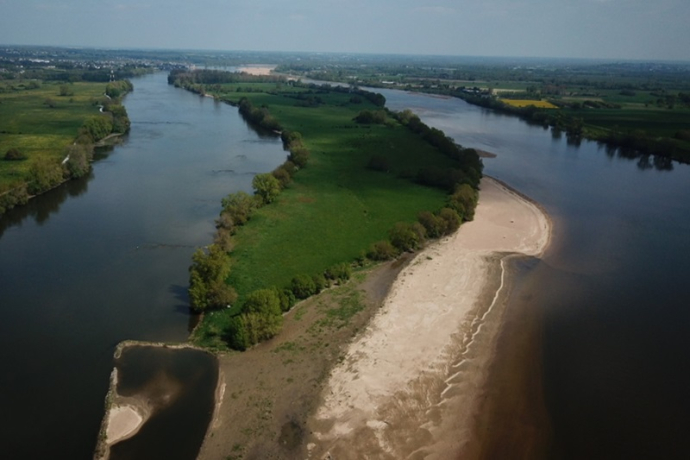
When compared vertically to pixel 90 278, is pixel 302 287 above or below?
above

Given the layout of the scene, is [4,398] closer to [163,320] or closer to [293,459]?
[163,320]

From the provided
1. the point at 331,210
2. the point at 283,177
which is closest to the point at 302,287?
the point at 331,210

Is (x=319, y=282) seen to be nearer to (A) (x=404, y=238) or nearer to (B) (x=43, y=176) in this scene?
(A) (x=404, y=238)

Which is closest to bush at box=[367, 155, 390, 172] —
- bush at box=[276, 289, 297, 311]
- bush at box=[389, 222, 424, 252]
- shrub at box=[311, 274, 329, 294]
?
bush at box=[389, 222, 424, 252]

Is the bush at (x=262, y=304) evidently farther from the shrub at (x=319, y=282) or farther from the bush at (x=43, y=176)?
the bush at (x=43, y=176)

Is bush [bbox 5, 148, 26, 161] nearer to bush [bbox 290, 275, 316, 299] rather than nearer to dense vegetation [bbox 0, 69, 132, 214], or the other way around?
dense vegetation [bbox 0, 69, 132, 214]

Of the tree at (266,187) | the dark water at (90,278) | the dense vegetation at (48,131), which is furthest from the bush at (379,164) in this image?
the dense vegetation at (48,131)
